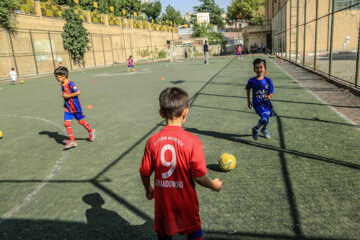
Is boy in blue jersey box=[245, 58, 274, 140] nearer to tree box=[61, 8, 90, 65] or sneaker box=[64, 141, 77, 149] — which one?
sneaker box=[64, 141, 77, 149]

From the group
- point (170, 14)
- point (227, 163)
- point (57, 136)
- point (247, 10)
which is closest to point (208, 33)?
point (247, 10)

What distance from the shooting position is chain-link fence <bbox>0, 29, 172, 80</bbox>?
83.3 ft

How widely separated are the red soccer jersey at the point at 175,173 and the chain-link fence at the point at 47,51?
2763 centimetres

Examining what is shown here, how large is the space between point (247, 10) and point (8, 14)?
177 ft

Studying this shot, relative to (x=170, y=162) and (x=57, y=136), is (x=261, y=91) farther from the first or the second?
(x=57, y=136)

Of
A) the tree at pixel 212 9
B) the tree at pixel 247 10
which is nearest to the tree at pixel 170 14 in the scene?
the tree at pixel 212 9

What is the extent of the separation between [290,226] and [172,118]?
1884mm

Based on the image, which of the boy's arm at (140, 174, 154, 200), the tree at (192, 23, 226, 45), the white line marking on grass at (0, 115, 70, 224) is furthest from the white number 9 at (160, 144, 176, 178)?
the tree at (192, 23, 226, 45)

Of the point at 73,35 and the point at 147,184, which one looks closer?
the point at 147,184

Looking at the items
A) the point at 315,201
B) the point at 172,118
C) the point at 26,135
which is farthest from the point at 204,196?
the point at 26,135

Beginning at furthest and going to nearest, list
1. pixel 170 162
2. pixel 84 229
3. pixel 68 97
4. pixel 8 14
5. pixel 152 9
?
pixel 152 9 < pixel 8 14 < pixel 68 97 < pixel 84 229 < pixel 170 162

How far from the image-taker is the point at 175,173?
78.2 inches

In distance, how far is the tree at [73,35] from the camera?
1302 inches

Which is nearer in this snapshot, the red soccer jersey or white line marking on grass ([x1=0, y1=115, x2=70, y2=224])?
the red soccer jersey
